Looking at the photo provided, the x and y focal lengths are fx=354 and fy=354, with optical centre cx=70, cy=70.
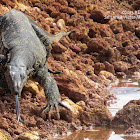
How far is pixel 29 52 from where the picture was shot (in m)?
5.05

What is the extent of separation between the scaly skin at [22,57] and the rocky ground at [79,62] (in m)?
0.19

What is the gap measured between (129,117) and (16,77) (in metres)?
1.60

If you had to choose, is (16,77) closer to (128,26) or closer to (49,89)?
(49,89)

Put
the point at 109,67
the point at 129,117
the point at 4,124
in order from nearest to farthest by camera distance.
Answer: the point at 4,124 < the point at 129,117 < the point at 109,67

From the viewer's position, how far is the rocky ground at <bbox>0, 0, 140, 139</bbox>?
4.57m

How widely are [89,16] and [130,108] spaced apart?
20.8 ft

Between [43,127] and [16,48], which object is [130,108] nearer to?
[43,127]

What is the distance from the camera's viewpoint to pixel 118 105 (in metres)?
5.79

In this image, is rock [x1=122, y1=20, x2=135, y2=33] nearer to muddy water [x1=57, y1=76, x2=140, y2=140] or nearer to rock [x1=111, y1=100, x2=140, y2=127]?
muddy water [x1=57, y1=76, x2=140, y2=140]

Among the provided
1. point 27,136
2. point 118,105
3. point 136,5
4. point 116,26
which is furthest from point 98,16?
point 27,136

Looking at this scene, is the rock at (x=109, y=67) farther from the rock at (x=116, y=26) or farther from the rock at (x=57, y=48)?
the rock at (x=116, y=26)

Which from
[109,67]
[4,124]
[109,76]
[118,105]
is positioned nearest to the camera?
[4,124]

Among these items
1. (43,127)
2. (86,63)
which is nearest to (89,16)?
(86,63)

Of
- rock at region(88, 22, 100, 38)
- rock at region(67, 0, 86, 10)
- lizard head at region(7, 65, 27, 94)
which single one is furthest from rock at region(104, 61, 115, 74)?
lizard head at region(7, 65, 27, 94)
